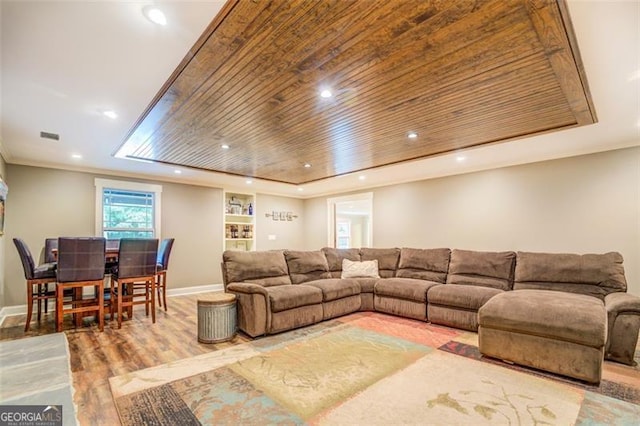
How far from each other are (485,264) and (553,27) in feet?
10.7

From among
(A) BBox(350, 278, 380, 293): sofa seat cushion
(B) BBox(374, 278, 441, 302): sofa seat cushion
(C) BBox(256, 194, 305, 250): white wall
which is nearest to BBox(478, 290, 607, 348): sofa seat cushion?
(B) BBox(374, 278, 441, 302): sofa seat cushion

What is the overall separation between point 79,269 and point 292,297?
8.70 feet

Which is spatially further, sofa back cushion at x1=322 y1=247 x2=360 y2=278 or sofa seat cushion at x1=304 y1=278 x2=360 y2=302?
sofa back cushion at x1=322 y1=247 x2=360 y2=278

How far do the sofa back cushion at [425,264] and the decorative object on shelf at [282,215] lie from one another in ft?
12.6

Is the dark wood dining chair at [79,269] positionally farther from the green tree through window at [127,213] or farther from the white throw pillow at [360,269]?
the white throw pillow at [360,269]

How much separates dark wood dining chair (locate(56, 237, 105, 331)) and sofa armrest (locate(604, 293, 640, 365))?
18.1 feet

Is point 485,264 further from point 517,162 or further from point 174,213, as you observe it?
point 174,213

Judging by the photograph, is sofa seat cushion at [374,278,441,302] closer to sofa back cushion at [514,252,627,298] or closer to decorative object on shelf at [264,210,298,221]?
sofa back cushion at [514,252,627,298]


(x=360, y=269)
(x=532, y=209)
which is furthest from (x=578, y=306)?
(x=360, y=269)

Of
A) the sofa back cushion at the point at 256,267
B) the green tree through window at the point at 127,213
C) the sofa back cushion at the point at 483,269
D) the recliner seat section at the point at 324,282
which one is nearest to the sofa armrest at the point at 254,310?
the sofa back cushion at the point at 256,267

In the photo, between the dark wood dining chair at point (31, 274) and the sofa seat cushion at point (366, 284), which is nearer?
the dark wood dining chair at point (31, 274)

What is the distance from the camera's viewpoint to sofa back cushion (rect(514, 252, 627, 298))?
3369 mm

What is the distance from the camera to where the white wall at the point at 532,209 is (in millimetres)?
3906

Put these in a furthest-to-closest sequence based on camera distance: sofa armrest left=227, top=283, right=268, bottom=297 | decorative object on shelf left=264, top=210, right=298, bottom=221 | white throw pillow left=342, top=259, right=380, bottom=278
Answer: decorative object on shelf left=264, top=210, right=298, bottom=221, white throw pillow left=342, top=259, right=380, bottom=278, sofa armrest left=227, top=283, right=268, bottom=297
